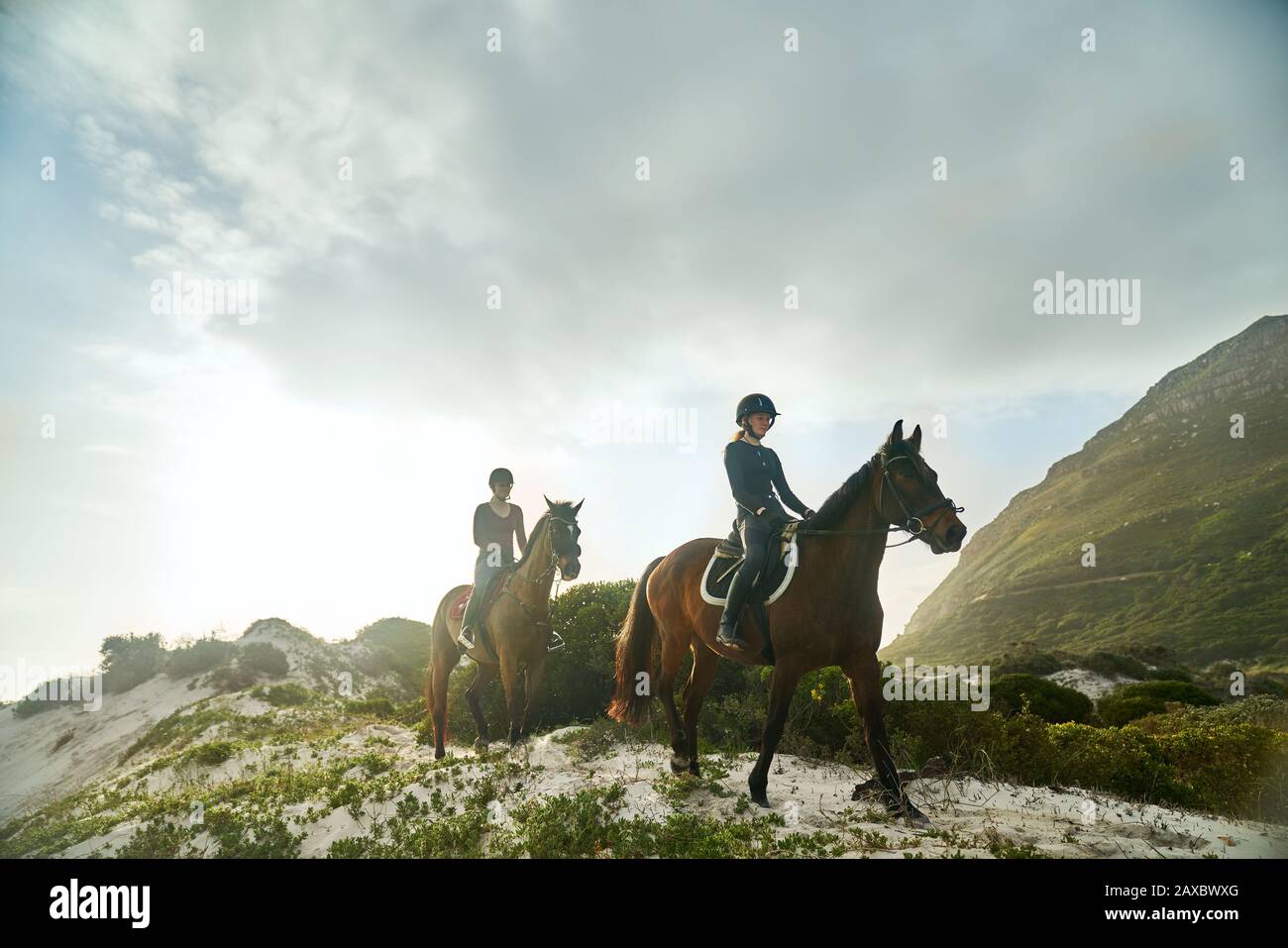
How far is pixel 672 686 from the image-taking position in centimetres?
835

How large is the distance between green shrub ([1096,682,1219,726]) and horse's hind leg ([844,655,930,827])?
56.1ft

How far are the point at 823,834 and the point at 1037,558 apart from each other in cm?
10891

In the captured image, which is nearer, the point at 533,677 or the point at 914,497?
the point at 914,497

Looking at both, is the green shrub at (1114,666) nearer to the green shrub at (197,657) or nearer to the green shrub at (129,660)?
the green shrub at (197,657)

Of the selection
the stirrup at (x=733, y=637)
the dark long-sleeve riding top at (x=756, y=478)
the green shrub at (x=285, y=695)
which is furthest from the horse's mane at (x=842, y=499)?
the green shrub at (x=285, y=695)

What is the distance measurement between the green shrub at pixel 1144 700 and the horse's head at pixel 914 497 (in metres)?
17.7

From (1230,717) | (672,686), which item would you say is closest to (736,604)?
(672,686)

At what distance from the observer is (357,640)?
3931 cm

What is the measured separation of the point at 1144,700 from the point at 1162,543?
75538mm

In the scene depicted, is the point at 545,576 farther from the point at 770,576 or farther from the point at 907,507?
the point at 907,507

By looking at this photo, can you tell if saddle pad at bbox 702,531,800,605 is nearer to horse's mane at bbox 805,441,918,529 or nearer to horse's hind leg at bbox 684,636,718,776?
→ horse's mane at bbox 805,441,918,529
